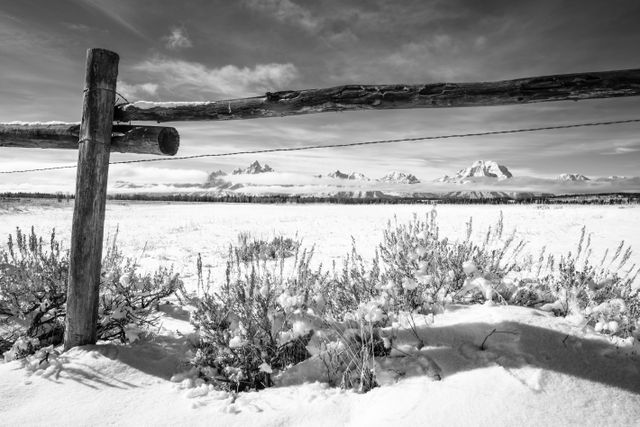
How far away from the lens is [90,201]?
3.15 m

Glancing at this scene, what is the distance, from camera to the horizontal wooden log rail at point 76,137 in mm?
3338

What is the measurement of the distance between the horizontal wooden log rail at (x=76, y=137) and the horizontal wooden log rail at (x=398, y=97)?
19 centimetres

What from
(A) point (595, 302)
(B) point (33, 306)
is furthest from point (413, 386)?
(B) point (33, 306)

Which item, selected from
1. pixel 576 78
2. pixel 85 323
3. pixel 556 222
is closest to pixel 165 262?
pixel 85 323

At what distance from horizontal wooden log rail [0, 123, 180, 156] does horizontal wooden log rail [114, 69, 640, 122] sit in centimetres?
19

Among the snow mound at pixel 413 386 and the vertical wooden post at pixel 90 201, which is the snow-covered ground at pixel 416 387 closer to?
the snow mound at pixel 413 386

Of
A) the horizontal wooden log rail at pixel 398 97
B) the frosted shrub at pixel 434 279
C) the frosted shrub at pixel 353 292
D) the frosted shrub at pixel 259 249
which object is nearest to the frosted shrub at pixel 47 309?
the frosted shrub at pixel 259 249

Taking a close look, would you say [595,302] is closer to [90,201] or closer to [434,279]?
[434,279]

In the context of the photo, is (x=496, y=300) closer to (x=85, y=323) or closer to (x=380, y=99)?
(x=380, y=99)

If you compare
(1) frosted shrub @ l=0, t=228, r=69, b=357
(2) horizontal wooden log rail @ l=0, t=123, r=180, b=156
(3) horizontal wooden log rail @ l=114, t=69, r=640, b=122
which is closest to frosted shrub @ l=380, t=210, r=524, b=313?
(3) horizontal wooden log rail @ l=114, t=69, r=640, b=122

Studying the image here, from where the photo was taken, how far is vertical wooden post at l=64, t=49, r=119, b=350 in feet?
10.3

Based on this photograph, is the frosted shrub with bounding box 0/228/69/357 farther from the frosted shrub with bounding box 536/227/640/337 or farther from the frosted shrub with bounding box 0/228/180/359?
the frosted shrub with bounding box 536/227/640/337

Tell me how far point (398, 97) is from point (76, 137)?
3.06 meters

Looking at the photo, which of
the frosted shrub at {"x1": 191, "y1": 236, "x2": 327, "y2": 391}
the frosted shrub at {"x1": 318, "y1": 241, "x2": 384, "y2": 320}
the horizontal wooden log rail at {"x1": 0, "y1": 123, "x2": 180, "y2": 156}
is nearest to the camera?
the frosted shrub at {"x1": 191, "y1": 236, "x2": 327, "y2": 391}
